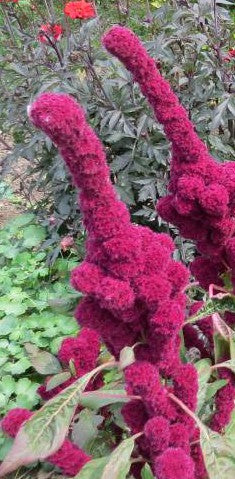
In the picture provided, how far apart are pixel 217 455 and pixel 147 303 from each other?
27cm

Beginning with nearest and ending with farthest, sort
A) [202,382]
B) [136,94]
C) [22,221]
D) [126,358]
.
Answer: [126,358] < [202,382] < [136,94] < [22,221]

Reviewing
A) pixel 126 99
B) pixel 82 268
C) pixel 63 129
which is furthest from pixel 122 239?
pixel 126 99

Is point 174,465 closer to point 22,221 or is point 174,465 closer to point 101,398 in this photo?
point 101,398

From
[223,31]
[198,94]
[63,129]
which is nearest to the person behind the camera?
[63,129]

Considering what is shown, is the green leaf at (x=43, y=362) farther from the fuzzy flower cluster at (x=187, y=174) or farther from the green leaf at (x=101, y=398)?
the fuzzy flower cluster at (x=187, y=174)

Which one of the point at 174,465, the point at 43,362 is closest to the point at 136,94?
the point at 43,362

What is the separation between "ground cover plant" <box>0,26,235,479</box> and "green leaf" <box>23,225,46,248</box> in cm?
173

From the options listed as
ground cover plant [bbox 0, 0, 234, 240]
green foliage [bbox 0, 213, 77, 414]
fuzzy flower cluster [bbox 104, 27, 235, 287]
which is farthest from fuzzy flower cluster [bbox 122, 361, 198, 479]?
ground cover plant [bbox 0, 0, 234, 240]

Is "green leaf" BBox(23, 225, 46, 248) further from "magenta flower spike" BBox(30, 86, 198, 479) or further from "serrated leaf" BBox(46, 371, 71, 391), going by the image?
"magenta flower spike" BBox(30, 86, 198, 479)

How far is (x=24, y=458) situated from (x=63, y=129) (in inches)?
19.2

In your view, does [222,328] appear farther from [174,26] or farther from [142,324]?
[174,26]

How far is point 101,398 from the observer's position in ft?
3.87

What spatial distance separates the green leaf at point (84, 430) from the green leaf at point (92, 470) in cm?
21

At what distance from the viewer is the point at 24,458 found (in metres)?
1.06
